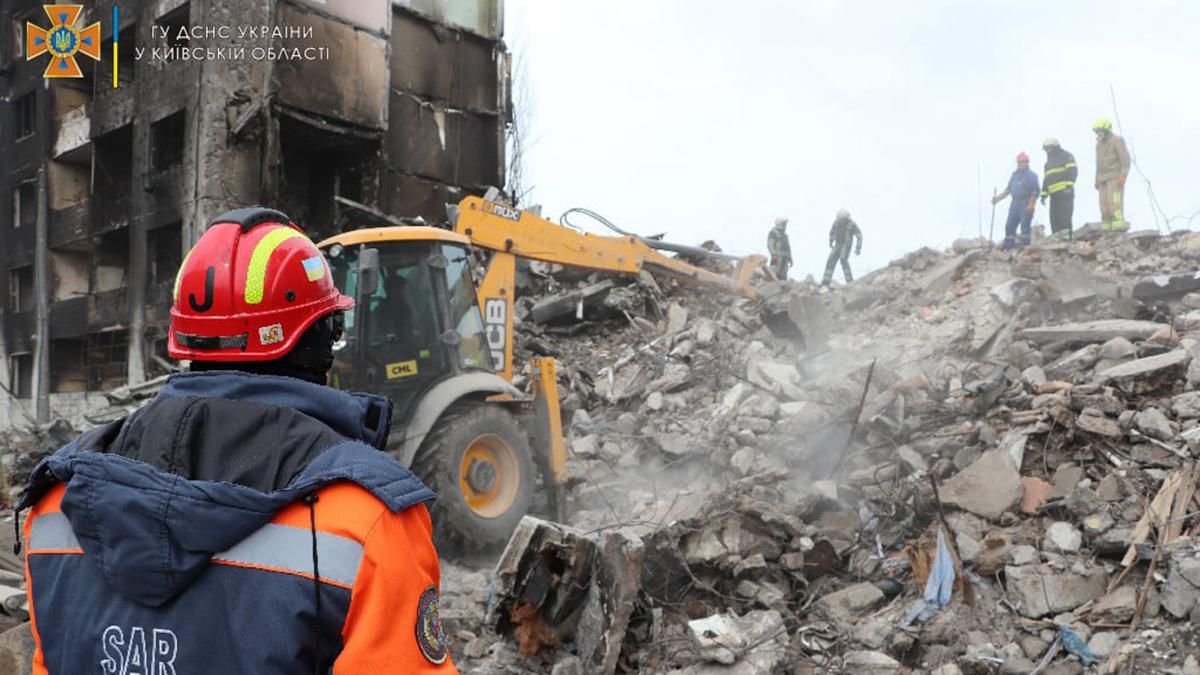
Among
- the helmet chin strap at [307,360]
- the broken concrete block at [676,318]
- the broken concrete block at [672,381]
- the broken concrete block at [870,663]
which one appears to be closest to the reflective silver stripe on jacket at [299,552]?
the helmet chin strap at [307,360]

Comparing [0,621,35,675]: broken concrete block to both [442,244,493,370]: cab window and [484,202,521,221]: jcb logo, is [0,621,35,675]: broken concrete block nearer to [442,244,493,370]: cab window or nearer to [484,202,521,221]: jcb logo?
[442,244,493,370]: cab window

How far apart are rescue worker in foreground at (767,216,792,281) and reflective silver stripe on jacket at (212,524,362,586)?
15.0m

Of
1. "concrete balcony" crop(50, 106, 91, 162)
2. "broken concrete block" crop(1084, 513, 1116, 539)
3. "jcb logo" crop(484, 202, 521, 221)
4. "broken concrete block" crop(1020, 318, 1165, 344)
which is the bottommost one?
"broken concrete block" crop(1084, 513, 1116, 539)

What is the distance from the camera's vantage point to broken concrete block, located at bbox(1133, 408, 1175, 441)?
230 inches

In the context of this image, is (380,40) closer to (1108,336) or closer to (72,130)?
(72,130)

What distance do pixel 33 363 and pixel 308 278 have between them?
21767 millimetres

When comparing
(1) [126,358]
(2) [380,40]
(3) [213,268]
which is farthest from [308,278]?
(1) [126,358]

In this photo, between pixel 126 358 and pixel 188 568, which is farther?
pixel 126 358

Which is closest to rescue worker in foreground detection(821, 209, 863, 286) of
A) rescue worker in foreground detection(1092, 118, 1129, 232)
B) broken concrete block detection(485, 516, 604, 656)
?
rescue worker in foreground detection(1092, 118, 1129, 232)

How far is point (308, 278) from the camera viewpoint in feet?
4.90

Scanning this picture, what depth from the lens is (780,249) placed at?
15.8 meters

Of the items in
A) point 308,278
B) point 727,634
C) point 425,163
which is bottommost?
point 727,634

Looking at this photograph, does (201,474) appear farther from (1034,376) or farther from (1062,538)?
(1034,376)

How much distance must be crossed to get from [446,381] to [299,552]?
4911 mm
